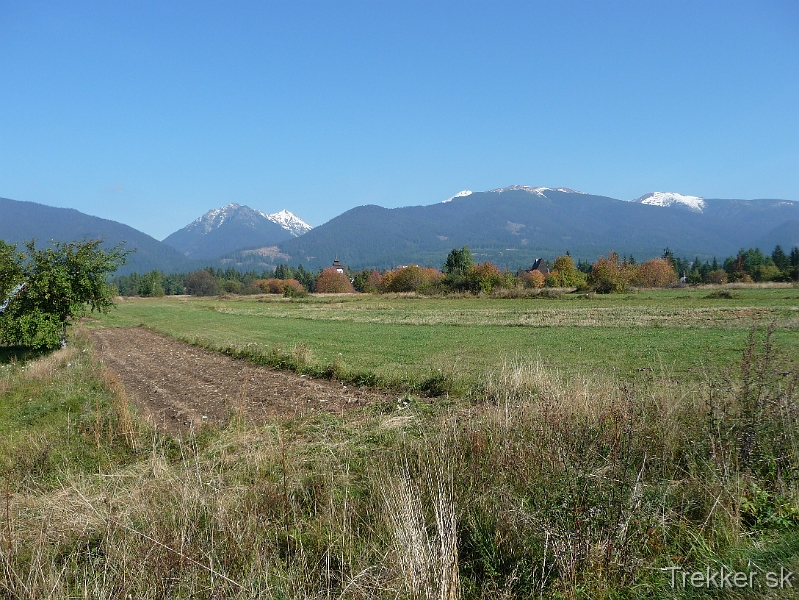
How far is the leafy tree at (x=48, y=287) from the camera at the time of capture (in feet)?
69.9

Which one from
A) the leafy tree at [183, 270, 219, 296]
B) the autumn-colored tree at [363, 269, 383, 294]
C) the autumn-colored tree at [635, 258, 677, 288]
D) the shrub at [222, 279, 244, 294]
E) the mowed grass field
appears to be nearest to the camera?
the mowed grass field

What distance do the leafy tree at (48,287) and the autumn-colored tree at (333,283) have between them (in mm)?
136220

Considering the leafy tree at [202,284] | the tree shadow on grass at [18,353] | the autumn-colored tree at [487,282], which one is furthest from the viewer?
the leafy tree at [202,284]

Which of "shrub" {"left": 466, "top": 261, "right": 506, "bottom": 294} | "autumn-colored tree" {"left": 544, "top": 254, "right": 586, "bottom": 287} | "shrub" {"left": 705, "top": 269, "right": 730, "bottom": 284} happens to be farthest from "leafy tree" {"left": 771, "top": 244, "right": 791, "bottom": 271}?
"shrub" {"left": 466, "top": 261, "right": 506, "bottom": 294}

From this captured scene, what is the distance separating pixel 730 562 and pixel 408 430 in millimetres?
4600

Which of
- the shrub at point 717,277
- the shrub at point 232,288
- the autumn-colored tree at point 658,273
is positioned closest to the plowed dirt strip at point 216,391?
the autumn-colored tree at point 658,273

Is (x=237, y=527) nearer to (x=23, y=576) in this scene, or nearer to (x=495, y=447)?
(x=23, y=576)

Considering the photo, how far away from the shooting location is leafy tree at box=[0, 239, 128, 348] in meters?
21.3

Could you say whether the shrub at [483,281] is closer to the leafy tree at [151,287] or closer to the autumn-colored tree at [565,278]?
the autumn-colored tree at [565,278]

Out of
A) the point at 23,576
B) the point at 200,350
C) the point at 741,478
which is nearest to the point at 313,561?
the point at 23,576

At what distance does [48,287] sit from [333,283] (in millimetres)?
141639

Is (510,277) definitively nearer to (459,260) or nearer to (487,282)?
(487,282)

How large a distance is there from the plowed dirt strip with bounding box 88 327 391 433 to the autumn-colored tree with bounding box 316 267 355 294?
5516 inches

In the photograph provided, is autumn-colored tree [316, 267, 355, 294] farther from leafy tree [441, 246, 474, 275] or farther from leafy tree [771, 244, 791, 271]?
leafy tree [771, 244, 791, 271]
